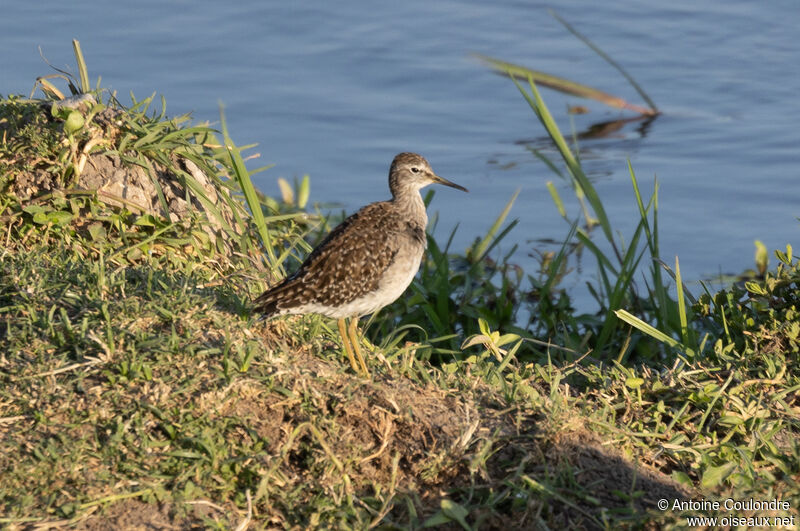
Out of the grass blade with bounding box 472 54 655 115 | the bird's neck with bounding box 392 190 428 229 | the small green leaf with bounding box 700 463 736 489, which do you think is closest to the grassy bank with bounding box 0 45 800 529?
the small green leaf with bounding box 700 463 736 489

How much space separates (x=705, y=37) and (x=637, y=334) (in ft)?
22.0

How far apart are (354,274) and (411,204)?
114 cm

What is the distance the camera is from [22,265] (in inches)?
225

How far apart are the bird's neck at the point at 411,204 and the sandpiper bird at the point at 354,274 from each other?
0.28 metres

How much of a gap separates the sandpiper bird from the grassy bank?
0.16 m

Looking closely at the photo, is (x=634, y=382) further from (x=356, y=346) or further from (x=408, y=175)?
(x=408, y=175)

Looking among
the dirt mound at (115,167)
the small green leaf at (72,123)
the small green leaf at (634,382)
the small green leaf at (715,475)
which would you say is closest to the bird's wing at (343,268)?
the dirt mound at (115,167)

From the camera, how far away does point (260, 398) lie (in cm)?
465

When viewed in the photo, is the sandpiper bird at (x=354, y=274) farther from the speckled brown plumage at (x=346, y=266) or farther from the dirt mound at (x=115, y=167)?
the dirt mound at (x=115, y=167)

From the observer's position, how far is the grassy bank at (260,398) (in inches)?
167

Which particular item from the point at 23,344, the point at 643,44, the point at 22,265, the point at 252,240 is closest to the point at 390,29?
the point at 643,44

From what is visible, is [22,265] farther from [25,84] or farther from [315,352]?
[25,84]

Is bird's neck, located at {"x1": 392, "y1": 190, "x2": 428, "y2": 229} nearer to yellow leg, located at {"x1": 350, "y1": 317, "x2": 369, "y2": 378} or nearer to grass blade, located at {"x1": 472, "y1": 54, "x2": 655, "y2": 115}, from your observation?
yellow leg, located at {"x1": 350, "y1": 317, "x2": 369, "y2": 378}

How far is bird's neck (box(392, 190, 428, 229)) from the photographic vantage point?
6.68 meters
